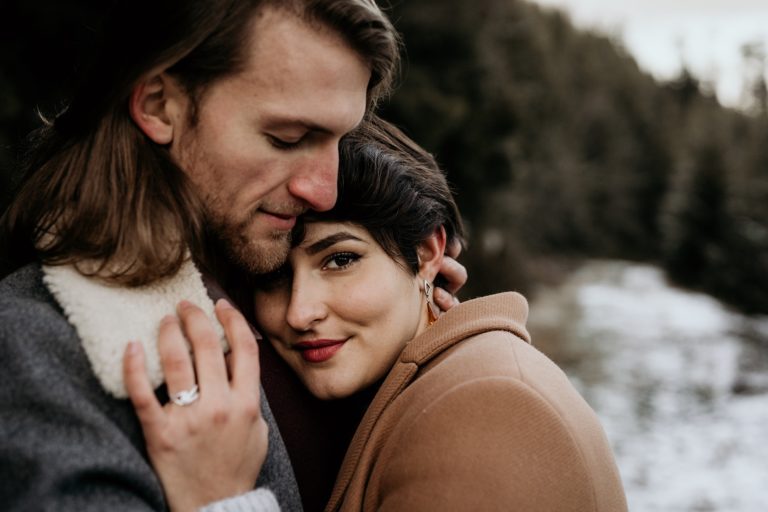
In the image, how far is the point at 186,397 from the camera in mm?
1602

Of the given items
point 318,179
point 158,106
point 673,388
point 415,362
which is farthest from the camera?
point 673,388

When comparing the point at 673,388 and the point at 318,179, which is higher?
the point at 318,179

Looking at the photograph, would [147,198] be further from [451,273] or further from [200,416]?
[451,273]

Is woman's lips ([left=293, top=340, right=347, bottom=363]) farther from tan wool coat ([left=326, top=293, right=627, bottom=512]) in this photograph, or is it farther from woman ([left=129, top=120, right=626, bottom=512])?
tan wool coat ([left=326, top=293, right=627, bottom=512])

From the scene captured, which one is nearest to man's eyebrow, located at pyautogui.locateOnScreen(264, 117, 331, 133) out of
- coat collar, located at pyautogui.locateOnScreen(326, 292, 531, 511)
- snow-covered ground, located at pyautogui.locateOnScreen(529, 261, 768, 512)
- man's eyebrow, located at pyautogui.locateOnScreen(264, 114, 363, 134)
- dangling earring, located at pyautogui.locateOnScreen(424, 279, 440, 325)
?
man's eyebrow, located at pyautogui.locateOnScreen(264, 114, 363, 134)

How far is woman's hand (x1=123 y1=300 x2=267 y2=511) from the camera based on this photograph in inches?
61.3

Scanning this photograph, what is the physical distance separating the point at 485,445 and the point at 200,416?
68 centimetres

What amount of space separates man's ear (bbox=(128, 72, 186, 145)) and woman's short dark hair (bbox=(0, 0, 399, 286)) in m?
0.02

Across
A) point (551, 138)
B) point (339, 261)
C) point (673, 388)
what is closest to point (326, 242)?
point (339, 261)

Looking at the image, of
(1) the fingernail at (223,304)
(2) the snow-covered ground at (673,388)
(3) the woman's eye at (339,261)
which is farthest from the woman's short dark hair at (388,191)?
(2) the snow-covered ground at (673,388)

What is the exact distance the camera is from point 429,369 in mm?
2242

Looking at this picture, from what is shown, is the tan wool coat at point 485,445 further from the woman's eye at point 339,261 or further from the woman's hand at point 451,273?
the woman's hand at point 451,273

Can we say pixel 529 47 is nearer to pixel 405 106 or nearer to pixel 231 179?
pixel 405 106

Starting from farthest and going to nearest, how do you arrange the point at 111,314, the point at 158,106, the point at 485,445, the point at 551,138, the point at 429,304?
the point at 551,138, the point at 429,304, the point at 158,106, the point at 485,445, the point at 111,314
